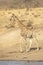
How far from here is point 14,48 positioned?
4.16ft

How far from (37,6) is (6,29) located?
25cm

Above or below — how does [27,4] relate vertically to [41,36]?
above

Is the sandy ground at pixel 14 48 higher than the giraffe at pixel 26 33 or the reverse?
the reverse

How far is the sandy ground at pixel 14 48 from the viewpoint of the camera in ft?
4.10

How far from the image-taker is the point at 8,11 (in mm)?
1233

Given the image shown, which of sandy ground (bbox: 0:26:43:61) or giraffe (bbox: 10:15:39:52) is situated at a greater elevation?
giraffe (bbox: 10:15:39:52)

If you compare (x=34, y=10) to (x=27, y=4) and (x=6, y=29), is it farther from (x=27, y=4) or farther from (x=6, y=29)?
(x=6, y=29)

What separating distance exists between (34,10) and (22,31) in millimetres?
153

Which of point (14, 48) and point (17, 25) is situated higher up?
point (17, 25)

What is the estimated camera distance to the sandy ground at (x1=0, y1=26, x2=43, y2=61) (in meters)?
1.25

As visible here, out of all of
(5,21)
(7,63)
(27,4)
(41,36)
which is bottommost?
(7,63)

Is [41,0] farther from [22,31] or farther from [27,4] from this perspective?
[22,31]

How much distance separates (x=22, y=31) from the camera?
1240 mm

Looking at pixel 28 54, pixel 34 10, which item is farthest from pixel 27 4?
pixel 28 54
